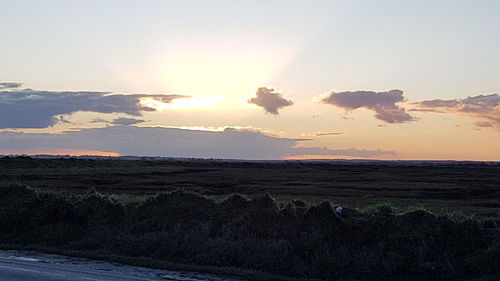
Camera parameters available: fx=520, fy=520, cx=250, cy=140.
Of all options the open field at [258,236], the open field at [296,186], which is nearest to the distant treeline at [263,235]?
the open field at [258,236]

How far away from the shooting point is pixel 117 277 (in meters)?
12.3

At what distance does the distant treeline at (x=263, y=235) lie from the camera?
14.2 m

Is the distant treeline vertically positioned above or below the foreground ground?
above

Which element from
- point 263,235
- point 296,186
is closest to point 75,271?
point 263,235

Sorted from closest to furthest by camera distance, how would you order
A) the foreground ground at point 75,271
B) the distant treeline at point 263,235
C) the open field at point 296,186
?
the foreground ground at point 75,271 → the distant treeline at point 263,235 → the open field at point 296,186

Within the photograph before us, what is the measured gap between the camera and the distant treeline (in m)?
14.2

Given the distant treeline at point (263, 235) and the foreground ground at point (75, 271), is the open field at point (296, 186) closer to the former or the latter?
the distant treeline at point (263, 235)

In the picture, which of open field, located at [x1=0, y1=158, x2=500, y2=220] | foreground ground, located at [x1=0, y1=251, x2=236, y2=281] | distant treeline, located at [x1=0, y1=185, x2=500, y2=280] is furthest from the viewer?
open field, located at [x1=0, y1=158, x2=500, y2=220]

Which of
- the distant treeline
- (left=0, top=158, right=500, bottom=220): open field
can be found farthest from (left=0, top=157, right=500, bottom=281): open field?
(left=0, top=158, right=500, bottom=220): open field

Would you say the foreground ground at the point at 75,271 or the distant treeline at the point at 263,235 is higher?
the distant treeline at the point at 263,235

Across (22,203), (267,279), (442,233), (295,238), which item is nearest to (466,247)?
(442,233)

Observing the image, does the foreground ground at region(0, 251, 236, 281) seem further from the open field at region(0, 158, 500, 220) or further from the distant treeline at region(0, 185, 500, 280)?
the open field at region(0, 158, 500, 220)

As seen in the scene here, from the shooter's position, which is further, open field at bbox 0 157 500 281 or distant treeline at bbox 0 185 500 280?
distant treeline at bbox 0 185 500 280

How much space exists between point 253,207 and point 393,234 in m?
4.76
